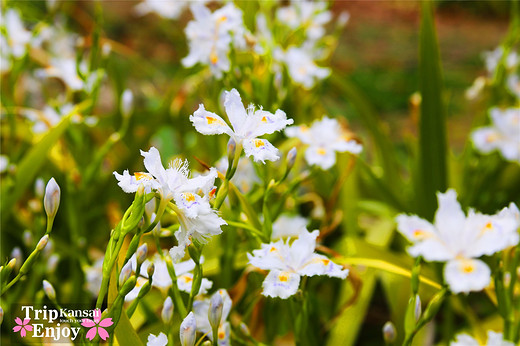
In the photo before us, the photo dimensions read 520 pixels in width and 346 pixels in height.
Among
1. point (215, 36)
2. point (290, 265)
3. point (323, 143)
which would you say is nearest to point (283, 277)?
point (290, 265)

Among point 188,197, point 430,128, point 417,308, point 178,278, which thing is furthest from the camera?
point 430,128

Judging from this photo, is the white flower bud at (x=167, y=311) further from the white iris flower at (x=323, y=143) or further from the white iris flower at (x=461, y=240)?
the white iris flower at (x=323, y=143)

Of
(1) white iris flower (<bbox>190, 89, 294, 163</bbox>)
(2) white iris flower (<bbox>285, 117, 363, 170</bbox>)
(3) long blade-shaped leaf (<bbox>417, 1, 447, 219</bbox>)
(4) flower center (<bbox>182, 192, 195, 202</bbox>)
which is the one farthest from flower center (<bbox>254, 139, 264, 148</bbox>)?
(3) long blade-shaped leaf (<bbox>417, 1, 447, 219</bbox>)

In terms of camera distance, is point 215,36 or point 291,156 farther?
point 215,36

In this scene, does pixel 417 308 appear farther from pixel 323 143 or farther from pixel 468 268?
pixel 323 143

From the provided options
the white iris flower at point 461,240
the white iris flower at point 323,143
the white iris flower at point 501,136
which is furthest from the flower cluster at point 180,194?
the white iris flower at point 501,136

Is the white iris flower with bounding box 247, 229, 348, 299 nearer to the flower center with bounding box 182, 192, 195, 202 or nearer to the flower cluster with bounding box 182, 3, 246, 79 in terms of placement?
the flower center with bounding box 182, 192, 195, 202
